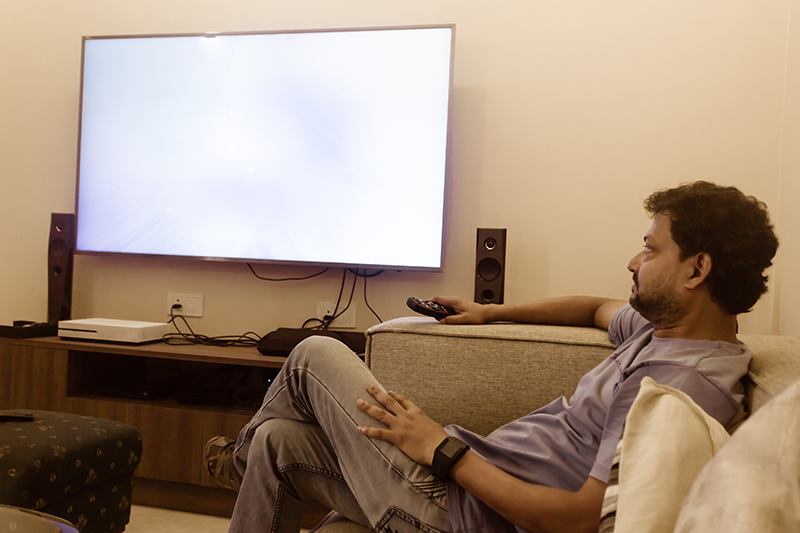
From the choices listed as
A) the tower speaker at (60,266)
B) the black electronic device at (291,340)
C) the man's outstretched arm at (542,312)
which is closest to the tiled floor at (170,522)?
the black electronic device at (291,340)

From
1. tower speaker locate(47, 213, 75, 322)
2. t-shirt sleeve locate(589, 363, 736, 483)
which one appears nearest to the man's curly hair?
t-shirt sleeve locate(589, 363, 736, 483)

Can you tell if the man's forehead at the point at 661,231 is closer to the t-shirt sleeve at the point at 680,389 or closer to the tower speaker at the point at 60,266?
the t-shirt sleeve at the point at 680,389

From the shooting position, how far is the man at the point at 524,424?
102 centimetres

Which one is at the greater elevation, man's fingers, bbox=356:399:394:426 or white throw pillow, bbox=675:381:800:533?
white throw pillow, bbox=675:381:800:533

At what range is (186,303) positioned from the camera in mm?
2766

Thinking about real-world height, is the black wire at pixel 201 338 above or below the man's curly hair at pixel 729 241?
below

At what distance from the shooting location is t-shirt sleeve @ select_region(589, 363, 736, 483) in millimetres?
977

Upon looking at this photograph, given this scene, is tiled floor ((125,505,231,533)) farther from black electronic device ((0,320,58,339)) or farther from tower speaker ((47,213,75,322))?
tower speaker ((47,213,75,322))

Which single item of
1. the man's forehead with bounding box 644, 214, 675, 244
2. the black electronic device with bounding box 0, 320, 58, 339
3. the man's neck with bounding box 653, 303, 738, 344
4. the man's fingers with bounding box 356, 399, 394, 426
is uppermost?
the man's forehead with bounding box 644, 214, 675, 244

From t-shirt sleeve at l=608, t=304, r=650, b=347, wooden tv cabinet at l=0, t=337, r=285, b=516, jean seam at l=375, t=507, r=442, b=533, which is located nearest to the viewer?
jean seam at l=375, t=507, r=442, b=533

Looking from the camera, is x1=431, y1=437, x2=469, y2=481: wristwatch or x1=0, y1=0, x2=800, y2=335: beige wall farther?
x1=0, y1=0, x2=800, y2=335: beige wall

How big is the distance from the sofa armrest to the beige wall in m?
0.92

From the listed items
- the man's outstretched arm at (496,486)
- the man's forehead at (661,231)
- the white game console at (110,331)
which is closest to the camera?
the man's outstretched arm at (496,486)

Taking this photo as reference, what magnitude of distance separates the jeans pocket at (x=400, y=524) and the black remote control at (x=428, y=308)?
0.64 metres
